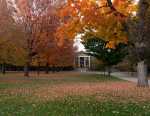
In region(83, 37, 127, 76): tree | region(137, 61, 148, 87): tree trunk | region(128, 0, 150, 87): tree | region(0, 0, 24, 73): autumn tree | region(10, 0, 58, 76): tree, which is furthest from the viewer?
region(83, 37, 127, 76): tree

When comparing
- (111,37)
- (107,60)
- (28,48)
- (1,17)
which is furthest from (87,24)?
(107,60)

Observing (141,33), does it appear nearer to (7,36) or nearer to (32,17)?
(7,36)

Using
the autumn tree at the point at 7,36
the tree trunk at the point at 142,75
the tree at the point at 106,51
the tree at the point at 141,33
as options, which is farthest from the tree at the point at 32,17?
the tree at the point at 141,33

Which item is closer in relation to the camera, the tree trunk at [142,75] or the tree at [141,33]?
the tree at [141,33]

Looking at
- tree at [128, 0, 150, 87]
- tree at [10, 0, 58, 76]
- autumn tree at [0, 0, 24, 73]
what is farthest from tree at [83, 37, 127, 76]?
tree at [128, 0, 150, 87]

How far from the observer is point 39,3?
5222 cm

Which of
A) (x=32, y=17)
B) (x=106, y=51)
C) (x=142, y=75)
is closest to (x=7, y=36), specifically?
(x=32, y=17)

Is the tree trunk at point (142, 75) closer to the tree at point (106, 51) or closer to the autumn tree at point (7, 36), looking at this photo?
the autumn tree at point (7, 36)

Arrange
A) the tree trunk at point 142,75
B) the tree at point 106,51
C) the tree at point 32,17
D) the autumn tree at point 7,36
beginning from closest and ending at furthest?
the tree trunk at point 142,75, the autumn tree at point 7,36, the tree at point 32,17, the tree at point 106,51

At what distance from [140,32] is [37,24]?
3073 centimetres

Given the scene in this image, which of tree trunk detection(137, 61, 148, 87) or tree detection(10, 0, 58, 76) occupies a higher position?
tree detection(10, 0, 58, 76)

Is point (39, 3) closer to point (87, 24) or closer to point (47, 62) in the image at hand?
point (47, 62)

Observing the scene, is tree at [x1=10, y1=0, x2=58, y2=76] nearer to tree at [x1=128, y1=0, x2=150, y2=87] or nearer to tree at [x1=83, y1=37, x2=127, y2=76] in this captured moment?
tree at [x1=83, y1=37, x2=127, y2=76]

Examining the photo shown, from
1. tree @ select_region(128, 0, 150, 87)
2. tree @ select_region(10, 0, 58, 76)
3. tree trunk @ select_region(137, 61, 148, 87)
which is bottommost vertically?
tree trunk @ select_region(137, 61, 148, 87)
